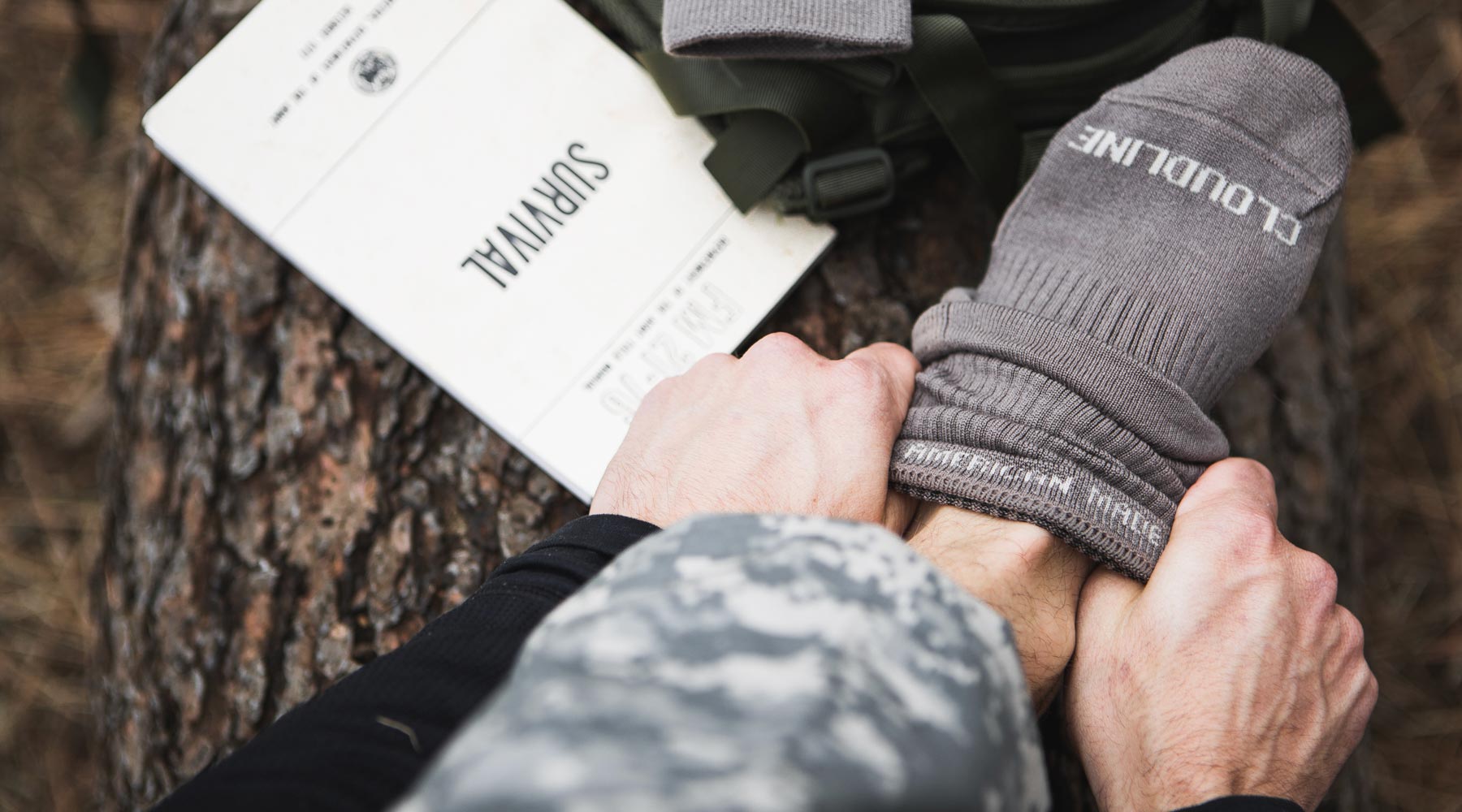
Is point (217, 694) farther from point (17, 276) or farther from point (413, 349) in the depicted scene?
point (17, 276)

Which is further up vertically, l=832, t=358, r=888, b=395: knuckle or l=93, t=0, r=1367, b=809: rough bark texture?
l=832, t=358, r=888, b=395: knuckle

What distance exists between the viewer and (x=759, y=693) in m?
0.45

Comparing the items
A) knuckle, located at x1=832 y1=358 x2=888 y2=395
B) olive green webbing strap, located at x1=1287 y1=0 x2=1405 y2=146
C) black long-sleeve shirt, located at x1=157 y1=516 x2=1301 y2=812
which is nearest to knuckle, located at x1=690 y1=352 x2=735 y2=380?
knuckle, located at x1=832 y1=358 x2=888 y2=395

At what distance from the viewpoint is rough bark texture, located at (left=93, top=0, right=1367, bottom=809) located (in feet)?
3.29

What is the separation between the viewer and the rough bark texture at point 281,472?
1003 mm

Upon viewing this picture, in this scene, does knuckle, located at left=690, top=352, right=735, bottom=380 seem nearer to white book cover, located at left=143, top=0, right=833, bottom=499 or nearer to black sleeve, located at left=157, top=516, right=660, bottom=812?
white book cover, located at left=143, top=0, right=833, bottom=499

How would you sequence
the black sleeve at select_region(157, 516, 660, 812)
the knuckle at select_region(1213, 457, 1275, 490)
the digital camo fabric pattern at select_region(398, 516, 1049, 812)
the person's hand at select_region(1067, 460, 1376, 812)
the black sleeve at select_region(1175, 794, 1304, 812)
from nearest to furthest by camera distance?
the digital camo fabric pattern at select_region(398, 516, 1049, 812), the black sleeve at select_region(157, 516, 660, 812), the black sleeve at select_region(1175, 794, 1304, 812), the person's hand at select_region(1067, 460, 1376, 812), the knuckle at select_region(1213, 457, 1275, 490)

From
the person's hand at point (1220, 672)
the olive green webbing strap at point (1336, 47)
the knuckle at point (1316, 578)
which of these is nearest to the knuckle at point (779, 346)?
the person's hand at point (1220, 672)

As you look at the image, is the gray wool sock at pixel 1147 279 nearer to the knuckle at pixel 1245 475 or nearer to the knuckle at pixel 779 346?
the knuckle at pixel 1245 475

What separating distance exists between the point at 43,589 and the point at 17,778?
0.34m

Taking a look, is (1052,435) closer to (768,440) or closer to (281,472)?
(768,440)

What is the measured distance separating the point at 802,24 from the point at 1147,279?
430mm

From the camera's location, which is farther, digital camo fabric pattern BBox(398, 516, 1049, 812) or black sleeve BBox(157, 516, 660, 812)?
black sleeve BBox(157, 516, 660, 812)

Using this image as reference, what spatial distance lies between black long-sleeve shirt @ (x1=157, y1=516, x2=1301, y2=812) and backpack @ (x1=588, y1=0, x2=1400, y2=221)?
461 millimetres
